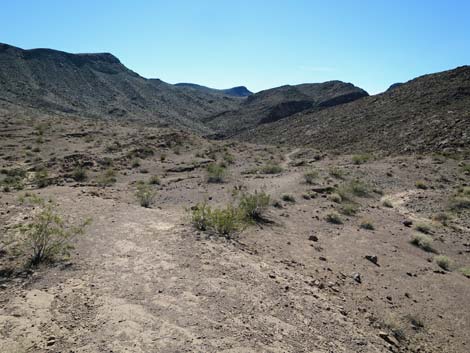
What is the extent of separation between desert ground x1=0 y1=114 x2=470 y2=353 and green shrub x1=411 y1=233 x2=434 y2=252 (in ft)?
0.16

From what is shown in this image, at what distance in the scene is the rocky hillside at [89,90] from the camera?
58344 mm

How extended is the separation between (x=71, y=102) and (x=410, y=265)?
61.3 meters

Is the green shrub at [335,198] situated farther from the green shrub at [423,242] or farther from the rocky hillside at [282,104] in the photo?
the rocky hillside at [282,104]

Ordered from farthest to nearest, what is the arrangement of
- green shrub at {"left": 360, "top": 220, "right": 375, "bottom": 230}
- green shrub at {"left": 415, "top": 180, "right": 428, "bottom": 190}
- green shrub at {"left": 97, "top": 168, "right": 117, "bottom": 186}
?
green shrub at {"left": 415, "top": 180, "right": 428, "bottom": 190} → green shrub at {"left": 97, "top": 168, "right": 117, "bottom": 186} → green shrub at {"left": 360, "top": 220, "right": 375, "bottom": 230}

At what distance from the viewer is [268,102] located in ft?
242

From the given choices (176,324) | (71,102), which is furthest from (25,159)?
(71,102)

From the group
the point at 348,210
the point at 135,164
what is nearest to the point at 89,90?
the point at 135,164

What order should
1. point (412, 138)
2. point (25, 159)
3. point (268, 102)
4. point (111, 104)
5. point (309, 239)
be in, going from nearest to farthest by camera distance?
point (309, 239)
point (25, 159)
point (412, 138)
point (111, 104)
point (268, 102)

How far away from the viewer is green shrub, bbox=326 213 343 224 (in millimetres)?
13897

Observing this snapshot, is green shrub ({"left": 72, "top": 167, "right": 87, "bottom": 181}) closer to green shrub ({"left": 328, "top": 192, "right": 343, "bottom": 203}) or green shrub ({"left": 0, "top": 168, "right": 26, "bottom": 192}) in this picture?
green shrub ({"left": 0, "top": 168, "right": 26, "bottom": 192})

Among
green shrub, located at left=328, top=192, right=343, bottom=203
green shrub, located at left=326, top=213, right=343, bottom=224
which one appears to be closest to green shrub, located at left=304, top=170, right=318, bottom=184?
green shrub, located at left=328, top=192, right=343, bottom=203

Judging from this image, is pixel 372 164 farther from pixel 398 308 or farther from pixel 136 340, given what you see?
pixel 136 340

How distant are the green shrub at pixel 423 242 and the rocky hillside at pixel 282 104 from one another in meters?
46.0

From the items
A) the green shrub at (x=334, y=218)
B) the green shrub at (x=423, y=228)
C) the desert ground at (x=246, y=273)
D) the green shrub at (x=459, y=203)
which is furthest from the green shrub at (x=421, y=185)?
the green shrub at (x=334, y=218)
